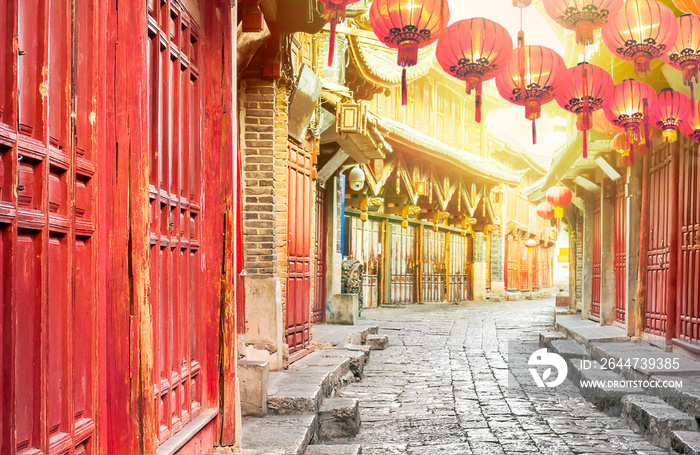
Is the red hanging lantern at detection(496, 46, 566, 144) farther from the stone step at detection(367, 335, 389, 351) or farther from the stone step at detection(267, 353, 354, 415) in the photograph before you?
the stone step at detection(367, 335, 389, 351)

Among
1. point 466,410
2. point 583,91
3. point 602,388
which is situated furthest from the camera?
point 583,91

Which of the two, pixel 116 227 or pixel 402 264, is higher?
pixel 116 227

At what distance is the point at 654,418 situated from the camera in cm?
610

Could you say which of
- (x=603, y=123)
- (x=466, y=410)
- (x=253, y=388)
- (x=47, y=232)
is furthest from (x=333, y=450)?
(x=603, y=123)

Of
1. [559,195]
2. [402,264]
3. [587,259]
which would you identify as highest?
[559,195]

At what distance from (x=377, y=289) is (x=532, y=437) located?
14078 mm

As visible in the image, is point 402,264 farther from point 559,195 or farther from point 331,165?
point 331,165

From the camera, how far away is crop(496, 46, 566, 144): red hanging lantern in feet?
24.8

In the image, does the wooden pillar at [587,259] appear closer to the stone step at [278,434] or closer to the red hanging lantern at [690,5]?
the red hanging lantern at [690,5]

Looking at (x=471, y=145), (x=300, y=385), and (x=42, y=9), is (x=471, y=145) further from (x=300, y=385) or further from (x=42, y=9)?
(x=42, y=9)

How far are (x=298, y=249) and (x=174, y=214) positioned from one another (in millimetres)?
5159

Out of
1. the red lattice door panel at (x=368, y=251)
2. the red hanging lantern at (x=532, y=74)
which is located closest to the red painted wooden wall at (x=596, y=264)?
the red lattice door panel at (x=368, y=251)

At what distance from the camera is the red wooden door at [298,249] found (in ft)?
28.4

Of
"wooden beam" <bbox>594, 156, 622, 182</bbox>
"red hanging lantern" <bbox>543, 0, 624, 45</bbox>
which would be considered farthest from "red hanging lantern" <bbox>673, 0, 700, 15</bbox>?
"wooden beam" <bbox>594, 156, 622, 182</bbox>
